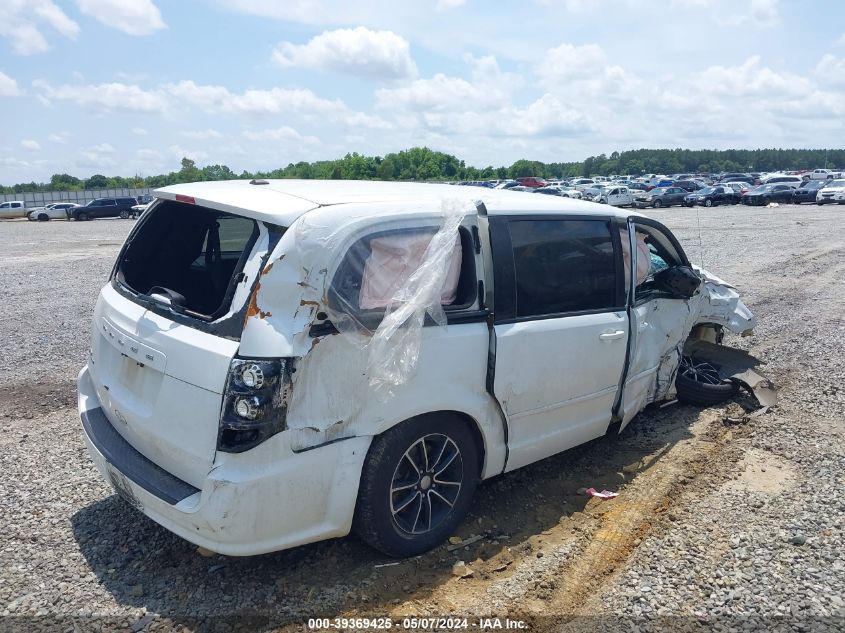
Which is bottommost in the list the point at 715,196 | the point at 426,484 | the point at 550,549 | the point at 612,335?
the point at 550,549

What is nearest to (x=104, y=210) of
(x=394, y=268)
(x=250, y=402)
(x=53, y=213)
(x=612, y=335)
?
(x=53, y=213)

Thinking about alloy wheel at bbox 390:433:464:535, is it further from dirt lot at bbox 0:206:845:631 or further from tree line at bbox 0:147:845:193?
tree line at bbox 0:147:845:193

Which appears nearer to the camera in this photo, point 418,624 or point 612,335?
point 418,624

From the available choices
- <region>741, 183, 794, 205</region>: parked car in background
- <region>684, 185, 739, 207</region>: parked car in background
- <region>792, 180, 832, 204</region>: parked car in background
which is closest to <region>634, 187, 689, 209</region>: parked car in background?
<region>684, 185, 739, 207</region>: parked car in background

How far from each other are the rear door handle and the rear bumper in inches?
70.0

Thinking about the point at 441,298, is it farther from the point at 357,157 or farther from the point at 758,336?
the point at 357,157

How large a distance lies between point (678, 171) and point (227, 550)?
15388 centimetres

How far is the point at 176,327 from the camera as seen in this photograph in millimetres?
3232

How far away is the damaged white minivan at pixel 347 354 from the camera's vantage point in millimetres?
3004

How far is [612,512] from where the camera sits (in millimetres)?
4090

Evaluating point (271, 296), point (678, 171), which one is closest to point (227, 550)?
point (271, 296)

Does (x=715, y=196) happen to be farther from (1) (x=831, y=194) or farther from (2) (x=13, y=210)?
(2) (x=13, y=210)

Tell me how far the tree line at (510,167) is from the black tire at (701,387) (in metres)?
58.0

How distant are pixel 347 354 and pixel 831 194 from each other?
1744 inches
